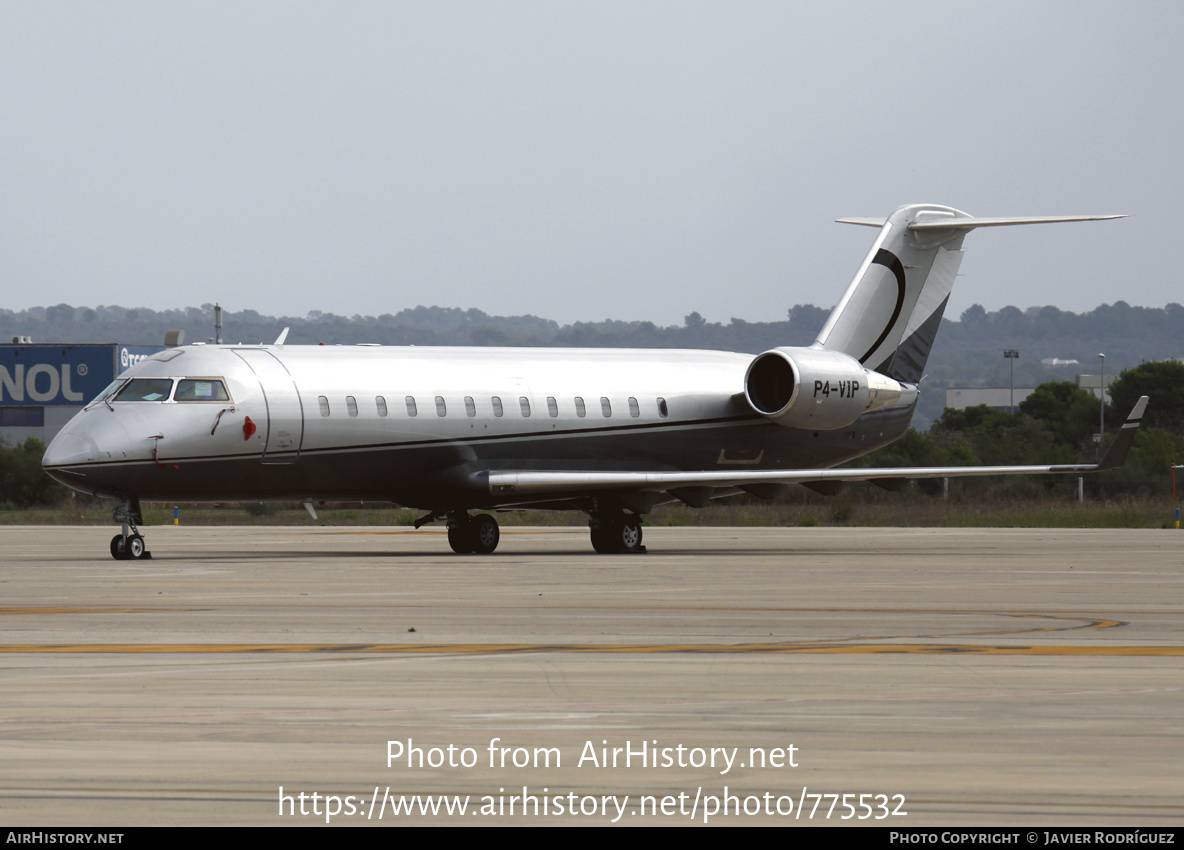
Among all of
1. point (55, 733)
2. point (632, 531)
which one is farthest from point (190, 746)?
point (632, 531)

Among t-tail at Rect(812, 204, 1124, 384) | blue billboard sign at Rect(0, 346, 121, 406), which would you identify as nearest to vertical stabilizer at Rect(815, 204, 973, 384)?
t-tail at Rect(812, 204, 1124, 384)

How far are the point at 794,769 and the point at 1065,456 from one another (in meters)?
56.5

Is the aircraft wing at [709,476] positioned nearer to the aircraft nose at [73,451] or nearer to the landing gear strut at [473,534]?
Answer: the landing gear strut at [473,534]

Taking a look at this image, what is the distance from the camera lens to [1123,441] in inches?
1158

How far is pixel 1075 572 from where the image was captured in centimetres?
2239

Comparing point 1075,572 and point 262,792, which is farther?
point 1075,572

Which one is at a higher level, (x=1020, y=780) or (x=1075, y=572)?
(x=1020, y=780)

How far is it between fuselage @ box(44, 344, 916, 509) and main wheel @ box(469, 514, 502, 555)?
14.6 inches

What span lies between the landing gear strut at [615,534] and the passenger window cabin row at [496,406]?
210 cm

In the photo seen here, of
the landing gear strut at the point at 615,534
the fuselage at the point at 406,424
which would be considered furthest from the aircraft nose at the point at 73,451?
the landing gear strut at the point at 615,534

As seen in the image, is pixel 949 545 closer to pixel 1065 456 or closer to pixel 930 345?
pixel 930 345

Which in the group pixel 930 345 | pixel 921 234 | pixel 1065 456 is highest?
pixel 921 234

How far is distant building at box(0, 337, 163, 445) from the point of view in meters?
93.3

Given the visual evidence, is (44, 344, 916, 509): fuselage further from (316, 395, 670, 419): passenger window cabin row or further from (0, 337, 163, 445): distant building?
(0, 337, 163, 445): distant building
